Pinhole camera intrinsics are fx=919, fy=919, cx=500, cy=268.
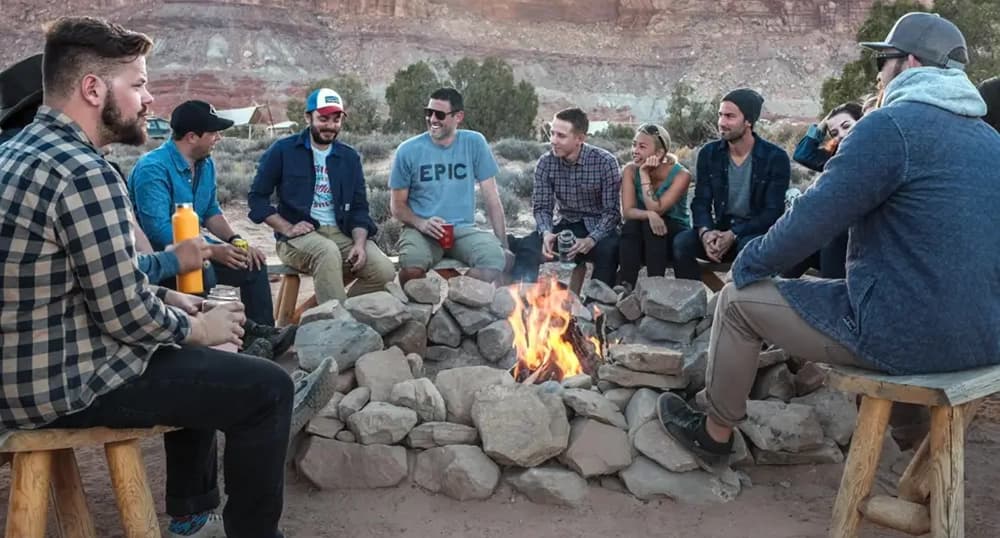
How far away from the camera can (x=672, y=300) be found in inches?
195

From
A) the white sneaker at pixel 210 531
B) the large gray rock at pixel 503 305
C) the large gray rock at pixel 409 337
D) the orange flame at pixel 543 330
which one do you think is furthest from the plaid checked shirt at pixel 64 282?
the large gray rock at pixel 503 305

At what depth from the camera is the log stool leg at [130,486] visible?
2.92 meters

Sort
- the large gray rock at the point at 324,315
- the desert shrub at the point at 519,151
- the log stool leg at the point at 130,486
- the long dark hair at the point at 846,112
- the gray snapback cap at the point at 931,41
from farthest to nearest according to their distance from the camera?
1. the desert shrub at the point at 519,151
2. the long dark hair at the point at 846,112
3. the large gray rock at the point at 324,315
4. the gray snapback cap at the point at 931,41
5. the log stool leg at the point at 130,486

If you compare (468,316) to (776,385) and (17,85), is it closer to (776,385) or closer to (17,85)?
(776,385)

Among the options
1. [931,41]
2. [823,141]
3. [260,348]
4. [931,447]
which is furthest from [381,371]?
[823,141]

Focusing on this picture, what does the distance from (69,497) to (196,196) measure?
7.96 feet

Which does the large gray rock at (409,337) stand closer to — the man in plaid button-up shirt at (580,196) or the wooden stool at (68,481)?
the man in plaid button-up shirt at (580,196)

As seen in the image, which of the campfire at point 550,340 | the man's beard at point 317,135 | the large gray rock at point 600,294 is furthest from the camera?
the man's beard at point 317,135

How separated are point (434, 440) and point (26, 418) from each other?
1714 mm

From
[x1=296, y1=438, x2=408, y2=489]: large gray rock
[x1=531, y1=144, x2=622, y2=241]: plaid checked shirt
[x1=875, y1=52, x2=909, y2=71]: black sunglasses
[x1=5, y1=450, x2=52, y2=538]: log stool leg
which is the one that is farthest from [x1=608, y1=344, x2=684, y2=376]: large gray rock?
[x1=5, y1=450, x2=52, y2=538]: log stool leg

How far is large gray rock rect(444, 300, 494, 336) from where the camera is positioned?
4.89 meters

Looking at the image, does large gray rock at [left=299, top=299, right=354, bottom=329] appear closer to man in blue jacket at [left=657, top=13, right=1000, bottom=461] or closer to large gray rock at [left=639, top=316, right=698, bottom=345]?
large gray rock at [left=639, top=316, right=698, bottom=345]

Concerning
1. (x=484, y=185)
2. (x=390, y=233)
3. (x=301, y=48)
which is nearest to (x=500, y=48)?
(x=301, y=48)

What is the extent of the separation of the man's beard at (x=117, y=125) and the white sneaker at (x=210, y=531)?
4.79 ft
